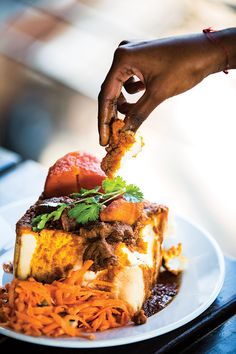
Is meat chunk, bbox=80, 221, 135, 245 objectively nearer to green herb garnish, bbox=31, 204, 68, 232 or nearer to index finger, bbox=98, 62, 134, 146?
green herb garnish, bbox=31, 204, 68, 232

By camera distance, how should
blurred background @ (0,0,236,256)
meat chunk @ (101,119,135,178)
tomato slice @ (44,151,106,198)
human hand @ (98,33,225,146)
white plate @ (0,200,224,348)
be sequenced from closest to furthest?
white plate @ (0,200,224,348), human hand @ (98,33,225,146), meat chunk @ (101,119,135,178), tomato slice @ (44,151,106,198), blurred background @ (0,0,236,256)

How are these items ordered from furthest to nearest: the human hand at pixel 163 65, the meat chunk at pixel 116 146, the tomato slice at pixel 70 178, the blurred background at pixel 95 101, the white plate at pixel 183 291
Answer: the blurred background at pixel 95 101 → the tomato slice at pixel 70 178 → the meat chunk at pixel 116 146 → the human hand at pixel 163 65 → the white plate at pixel 183 291

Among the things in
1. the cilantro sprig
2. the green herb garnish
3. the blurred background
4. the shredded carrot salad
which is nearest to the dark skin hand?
the cilantro sprig

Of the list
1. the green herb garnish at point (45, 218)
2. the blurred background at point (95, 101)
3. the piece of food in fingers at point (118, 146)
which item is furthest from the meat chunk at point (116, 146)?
the blurred background at point (95, 101)

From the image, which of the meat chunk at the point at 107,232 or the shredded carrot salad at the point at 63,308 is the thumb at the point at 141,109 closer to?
the meat chunk at the point at 107,232

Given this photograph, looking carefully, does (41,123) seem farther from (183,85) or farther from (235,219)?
(183,85)

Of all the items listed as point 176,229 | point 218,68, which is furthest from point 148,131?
point 218,68
